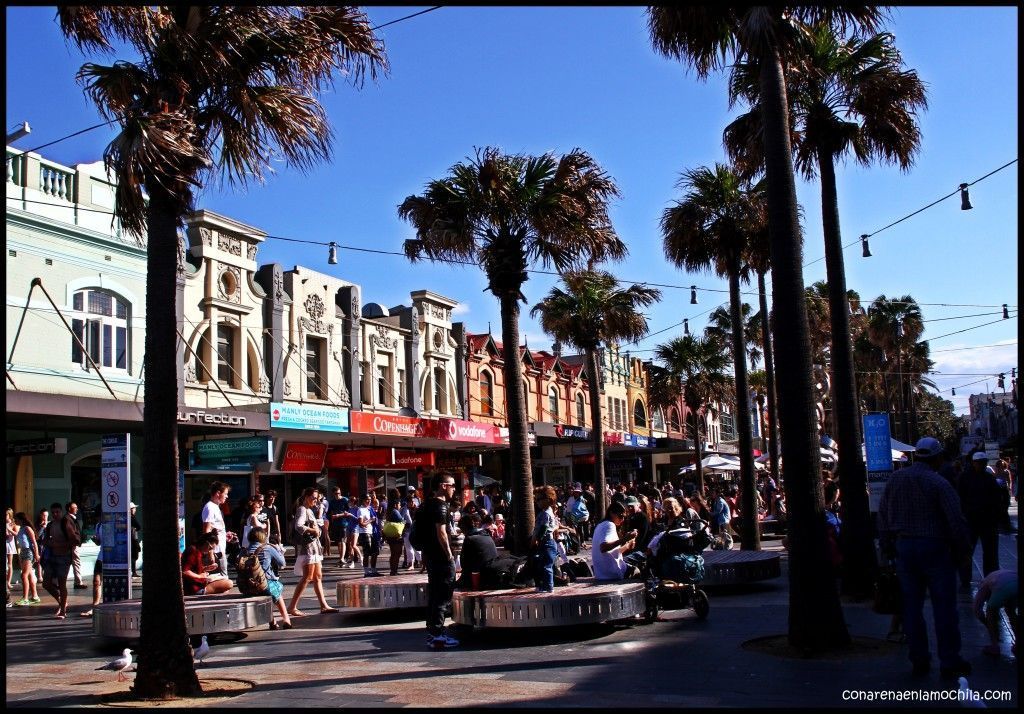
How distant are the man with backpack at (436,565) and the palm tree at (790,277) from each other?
365 centimetres

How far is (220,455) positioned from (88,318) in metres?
4.34

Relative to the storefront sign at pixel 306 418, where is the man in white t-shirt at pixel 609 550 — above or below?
below

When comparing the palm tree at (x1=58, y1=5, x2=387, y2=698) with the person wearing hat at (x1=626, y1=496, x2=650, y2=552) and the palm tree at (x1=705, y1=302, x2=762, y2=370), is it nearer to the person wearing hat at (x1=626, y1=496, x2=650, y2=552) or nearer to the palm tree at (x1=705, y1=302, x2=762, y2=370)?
the person wearing hat at (x1=626, y1=496, x2=650, y2=552)

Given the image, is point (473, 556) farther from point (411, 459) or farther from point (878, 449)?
point (411, 459)

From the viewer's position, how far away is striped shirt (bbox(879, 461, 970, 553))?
7336 mm

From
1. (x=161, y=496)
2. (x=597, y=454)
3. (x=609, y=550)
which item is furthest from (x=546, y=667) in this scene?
(x=597, y=454)

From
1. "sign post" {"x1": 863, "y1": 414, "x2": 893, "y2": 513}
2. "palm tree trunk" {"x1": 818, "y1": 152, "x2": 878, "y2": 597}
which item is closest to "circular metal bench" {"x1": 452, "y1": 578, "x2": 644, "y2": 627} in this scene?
"palm tree trunk" {"x1": 818, "y1": 152, "x2": 878, "y2": 597}

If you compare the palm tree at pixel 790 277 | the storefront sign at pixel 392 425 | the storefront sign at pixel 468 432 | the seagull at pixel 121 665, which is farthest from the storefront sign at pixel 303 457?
the palm tree at pixel 790 277

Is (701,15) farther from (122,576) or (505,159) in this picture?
(122,576)

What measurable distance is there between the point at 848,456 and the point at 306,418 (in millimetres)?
15626

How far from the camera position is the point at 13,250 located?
20.4 metres

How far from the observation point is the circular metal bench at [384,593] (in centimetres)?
1319

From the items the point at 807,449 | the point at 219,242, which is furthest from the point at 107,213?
the point at 807,449

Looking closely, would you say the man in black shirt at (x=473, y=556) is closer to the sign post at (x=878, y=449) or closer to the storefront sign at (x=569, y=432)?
the sign post at (x=878, y=449)
